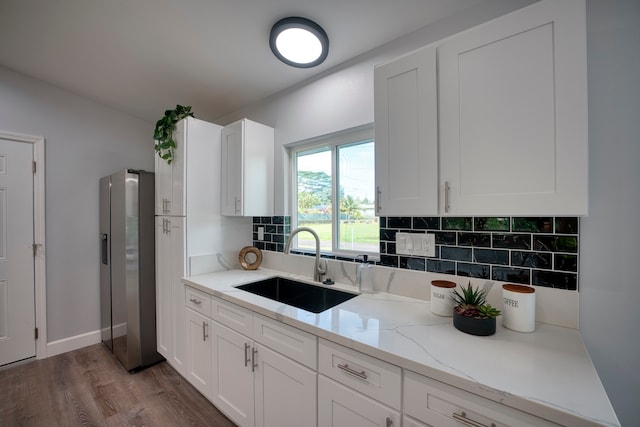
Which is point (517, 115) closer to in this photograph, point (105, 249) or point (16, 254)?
point (105, 249)

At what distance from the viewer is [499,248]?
1261 millimetres

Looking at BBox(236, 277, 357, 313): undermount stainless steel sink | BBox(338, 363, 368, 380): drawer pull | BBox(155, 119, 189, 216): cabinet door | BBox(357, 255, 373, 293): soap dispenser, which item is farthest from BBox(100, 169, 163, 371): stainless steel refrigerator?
BBox(338, 363, 368, 380): drawer pull

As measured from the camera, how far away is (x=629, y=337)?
3.32 ft

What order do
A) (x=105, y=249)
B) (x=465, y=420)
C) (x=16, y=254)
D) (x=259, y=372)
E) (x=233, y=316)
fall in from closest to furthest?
(x=465, y=420), (x=259, y=372), (x=233, y=316), (x=16, y=254), (x=105, y=249)

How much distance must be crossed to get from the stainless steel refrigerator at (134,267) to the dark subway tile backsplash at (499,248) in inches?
78.4

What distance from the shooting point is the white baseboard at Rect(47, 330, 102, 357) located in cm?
256

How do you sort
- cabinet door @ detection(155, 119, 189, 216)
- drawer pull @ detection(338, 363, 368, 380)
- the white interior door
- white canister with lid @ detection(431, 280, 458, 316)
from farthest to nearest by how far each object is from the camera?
the white interior door < cabinet door @ detection(155, 119, 189, 216) < white canister with lid @ detection(431, 280, 458, 316) < drawer pull @ detection(338, 363, 368, 380)

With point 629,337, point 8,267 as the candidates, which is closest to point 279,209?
point 629,337

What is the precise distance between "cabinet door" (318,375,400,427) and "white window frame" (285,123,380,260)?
809 millimetres

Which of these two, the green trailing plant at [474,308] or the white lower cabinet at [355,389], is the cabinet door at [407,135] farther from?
the white lower cabinet at [355,389]

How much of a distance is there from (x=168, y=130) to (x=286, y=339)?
72.0 inches

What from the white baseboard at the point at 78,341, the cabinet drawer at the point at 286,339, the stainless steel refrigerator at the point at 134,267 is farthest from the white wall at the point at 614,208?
the white baseboard at the point at 78,341

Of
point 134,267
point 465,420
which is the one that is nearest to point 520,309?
point 465,420

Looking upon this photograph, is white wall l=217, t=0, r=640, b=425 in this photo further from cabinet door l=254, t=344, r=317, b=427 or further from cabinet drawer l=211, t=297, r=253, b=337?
cabinet drawer l=211, t=297, r=253, b=337
